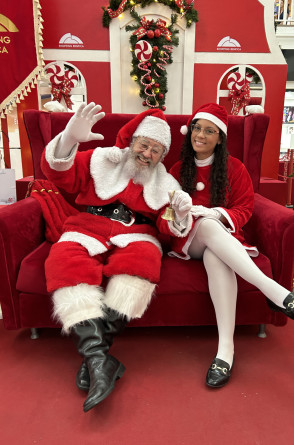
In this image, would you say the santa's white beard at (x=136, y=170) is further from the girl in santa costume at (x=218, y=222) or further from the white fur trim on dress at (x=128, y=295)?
the white fur trim on dress at (x=128, y=295)

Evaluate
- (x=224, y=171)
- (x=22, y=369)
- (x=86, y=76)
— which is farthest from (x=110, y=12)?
(x=22, y=369)

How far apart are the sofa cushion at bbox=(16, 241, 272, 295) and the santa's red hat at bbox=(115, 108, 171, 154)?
62 cm

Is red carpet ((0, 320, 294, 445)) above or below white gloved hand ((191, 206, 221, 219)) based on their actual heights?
below

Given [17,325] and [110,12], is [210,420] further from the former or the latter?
[110,12]

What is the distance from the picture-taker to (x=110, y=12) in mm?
4270

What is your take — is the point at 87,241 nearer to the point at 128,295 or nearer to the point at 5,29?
the point at 128,295

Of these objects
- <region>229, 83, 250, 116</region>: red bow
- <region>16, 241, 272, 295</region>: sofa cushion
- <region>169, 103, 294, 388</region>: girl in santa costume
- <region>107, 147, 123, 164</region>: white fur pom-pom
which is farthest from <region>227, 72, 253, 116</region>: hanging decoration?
<region>16, 241, 272, 295</region>: sofa cushion

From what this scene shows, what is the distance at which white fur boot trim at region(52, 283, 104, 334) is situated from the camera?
122 cm

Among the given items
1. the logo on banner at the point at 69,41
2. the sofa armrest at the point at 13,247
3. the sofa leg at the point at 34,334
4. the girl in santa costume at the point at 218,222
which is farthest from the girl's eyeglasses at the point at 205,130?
the logo on banner at the point at 69,41

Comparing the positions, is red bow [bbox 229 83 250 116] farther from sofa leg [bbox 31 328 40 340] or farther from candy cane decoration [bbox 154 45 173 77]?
sofa leg [bbox 31 328 40 340]

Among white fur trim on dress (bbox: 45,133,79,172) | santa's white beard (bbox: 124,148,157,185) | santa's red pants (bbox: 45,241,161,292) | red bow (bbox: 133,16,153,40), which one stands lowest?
santa's red pants (bbox: 45,241,161,292)

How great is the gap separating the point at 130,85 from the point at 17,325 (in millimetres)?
4036

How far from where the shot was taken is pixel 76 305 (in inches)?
48.3

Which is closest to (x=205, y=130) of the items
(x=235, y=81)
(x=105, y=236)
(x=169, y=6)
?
(x=105, y=236)
